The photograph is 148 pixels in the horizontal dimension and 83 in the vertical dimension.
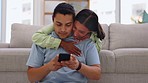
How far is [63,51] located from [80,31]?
150mm

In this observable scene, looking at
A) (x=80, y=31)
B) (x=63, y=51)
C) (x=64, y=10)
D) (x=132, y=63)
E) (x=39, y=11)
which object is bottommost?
(x=132, y=63)

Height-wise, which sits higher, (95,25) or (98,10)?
(98,10)

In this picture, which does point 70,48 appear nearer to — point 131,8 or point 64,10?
point 64,10

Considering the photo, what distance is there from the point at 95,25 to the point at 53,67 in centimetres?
34

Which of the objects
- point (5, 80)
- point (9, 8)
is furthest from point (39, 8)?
point (5, 80)

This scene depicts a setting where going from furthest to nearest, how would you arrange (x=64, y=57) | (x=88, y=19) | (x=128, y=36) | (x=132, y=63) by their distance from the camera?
(x=128, y=36) < (x=132, y=63) < (x=88, y=19) < (x=64, y=57)

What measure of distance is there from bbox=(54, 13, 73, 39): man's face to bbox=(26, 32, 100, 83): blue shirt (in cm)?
8

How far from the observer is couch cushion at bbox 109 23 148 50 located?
248 cm

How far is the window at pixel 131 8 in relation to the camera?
4.56 metres

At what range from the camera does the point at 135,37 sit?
252 cm

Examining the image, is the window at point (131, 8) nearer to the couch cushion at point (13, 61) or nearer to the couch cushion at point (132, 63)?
the couch cushion at point (132, 63)

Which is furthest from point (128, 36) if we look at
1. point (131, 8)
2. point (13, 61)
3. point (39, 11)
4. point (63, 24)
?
point (39, 11)

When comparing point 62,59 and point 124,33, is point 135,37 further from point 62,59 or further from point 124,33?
point 62,59

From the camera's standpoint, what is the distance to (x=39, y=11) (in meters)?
4.70
